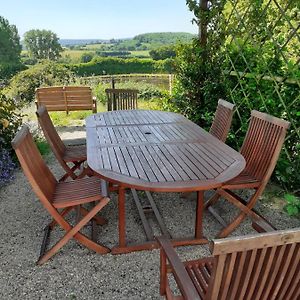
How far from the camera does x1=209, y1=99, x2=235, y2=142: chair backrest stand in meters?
3.13

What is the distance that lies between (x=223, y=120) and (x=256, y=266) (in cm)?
228

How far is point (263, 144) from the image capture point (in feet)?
8.64

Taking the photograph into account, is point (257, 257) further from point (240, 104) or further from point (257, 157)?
point (240, 104)

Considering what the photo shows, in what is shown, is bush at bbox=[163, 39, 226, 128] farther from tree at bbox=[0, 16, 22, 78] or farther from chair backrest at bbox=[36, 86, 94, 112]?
tree at bbox=[0, 16, 22, 78]

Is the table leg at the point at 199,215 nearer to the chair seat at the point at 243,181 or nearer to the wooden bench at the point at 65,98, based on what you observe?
the chair seat at the point at 243,181

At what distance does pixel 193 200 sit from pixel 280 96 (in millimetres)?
1494

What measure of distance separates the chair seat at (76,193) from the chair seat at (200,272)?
2.77 ft

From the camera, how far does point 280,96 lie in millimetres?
3381

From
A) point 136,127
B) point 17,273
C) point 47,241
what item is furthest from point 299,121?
point 17,273

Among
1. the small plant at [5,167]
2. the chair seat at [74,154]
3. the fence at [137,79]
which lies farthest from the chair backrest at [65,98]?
the fence at [137,79]

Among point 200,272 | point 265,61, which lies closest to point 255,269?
point 200,272

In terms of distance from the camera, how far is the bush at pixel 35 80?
971 cm

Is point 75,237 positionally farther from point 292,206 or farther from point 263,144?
point 292,206

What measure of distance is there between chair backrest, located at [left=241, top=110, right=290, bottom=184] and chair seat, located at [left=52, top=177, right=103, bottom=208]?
1.35 meters
